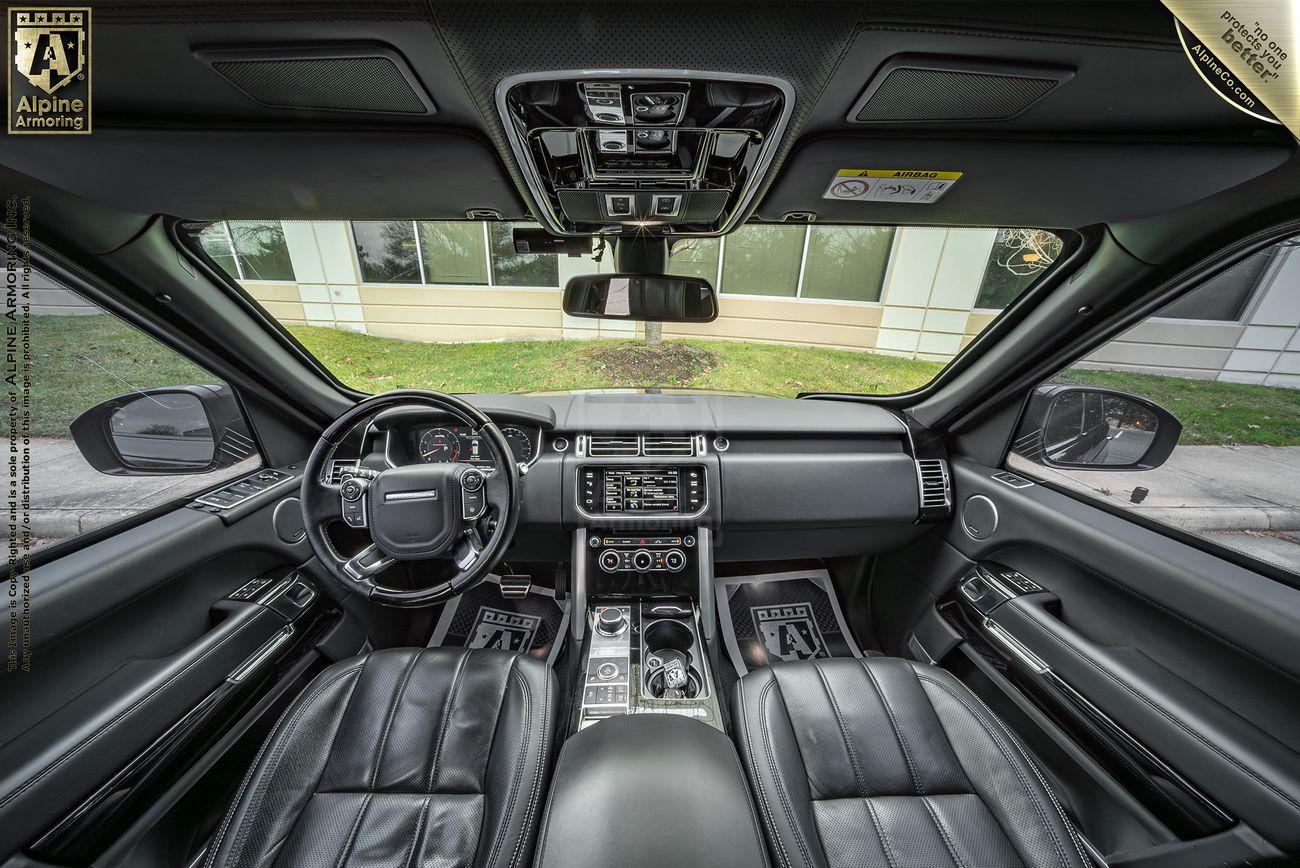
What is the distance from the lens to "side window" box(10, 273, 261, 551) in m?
1.40

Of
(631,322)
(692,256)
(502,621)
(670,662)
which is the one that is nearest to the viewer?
(670,662)

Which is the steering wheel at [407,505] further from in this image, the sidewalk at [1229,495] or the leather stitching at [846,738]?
the sidewalk at [1229,495]

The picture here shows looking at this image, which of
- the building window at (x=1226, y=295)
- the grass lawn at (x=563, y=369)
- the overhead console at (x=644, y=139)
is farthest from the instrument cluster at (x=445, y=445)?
the building window at (x=1226, y=295)

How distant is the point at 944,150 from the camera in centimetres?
141

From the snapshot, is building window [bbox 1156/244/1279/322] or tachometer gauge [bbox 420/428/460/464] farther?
tachometer gauge [bbox 420/428/460/464]

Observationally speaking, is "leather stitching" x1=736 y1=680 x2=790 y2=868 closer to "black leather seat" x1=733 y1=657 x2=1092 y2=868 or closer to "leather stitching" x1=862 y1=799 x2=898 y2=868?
"black leather seat" x1=733 y1=657 x2=1092 y2=868

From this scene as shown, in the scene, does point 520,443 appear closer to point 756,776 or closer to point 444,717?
point 444,717

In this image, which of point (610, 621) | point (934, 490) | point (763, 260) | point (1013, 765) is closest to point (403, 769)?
point (610, 621)

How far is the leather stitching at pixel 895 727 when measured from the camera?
4.47 feet

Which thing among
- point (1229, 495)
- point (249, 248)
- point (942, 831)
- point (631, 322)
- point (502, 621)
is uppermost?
point (249, 248)

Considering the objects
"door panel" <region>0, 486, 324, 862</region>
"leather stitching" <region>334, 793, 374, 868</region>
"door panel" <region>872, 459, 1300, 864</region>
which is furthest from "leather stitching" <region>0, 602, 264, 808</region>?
"door panel" <region>872, 459, 1300, 864</region>

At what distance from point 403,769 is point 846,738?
1390 millimetres

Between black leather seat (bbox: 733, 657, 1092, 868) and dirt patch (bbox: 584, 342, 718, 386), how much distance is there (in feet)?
5.42

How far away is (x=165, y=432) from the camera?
1902 millimetres
